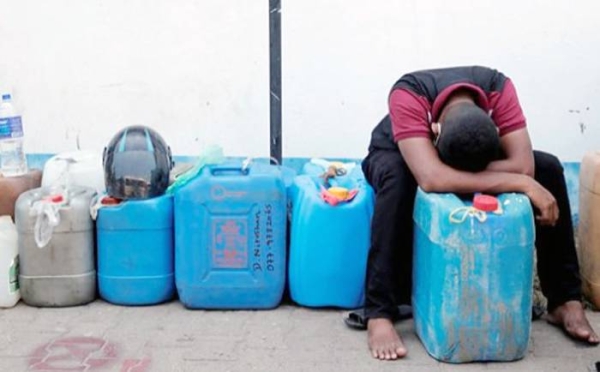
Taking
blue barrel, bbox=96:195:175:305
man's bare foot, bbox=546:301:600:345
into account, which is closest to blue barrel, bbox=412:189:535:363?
man's bare foot, bbox=546:301:600:345

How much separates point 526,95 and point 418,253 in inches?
60.8

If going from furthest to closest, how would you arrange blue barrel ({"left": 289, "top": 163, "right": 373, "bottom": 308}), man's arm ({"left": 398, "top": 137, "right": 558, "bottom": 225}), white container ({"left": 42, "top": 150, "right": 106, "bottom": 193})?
1. white container ({"left": 42, "top": 150, "right": 106, "bottom": 193})
2. blue barrel ({"left": 289, "top": 163, "right": 373, "bottom": 308})
3. man's arm ({"left": 398, "top": 137, "right": 558, "bottom": 225})

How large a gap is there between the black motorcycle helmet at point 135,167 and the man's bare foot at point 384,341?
119 cm

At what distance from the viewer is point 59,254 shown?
4074 mm

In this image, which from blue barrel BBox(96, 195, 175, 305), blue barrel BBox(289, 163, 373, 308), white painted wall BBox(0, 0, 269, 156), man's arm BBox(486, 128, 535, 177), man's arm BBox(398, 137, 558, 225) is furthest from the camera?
white painted wall BBox(0, 0, 269, 156)

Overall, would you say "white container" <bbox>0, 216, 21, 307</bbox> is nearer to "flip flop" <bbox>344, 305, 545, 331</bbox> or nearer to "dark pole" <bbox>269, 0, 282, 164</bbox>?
"dark pole" <bbox>269, 0, 282, 164</bbox>

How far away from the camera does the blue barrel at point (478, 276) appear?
3.34 m

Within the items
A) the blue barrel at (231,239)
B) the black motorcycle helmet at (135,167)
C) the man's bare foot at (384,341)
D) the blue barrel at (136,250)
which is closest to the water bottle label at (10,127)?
the black motorcycle helmet at (135,167)

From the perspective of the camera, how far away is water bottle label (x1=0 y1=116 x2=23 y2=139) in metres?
4.46

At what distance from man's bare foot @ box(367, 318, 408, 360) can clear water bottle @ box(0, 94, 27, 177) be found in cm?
201

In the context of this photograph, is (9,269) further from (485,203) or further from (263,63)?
(485,203)

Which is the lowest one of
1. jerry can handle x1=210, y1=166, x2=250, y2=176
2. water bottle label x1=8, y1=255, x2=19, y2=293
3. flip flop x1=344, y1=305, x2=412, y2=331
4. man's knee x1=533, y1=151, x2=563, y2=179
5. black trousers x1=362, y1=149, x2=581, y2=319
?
flip flop x1=344, y1=305, x2=412, y2=331

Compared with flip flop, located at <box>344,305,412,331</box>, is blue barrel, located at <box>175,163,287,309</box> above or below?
above

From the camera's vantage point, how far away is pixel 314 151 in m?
4.88
